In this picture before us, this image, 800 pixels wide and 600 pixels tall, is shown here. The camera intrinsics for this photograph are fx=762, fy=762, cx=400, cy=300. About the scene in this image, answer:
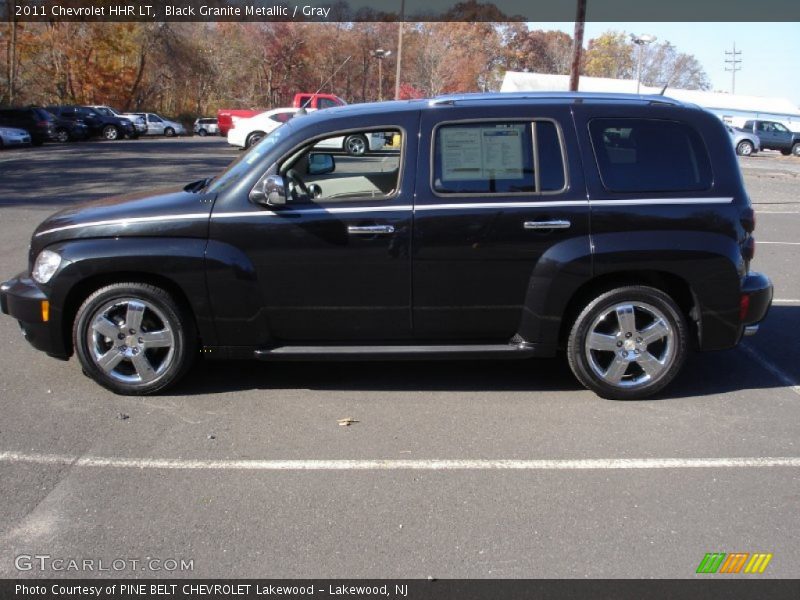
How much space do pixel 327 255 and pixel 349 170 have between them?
65cm

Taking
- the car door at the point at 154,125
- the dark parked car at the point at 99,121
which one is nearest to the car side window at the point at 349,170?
the dark parked car at the point at 99,121

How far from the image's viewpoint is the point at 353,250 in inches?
191

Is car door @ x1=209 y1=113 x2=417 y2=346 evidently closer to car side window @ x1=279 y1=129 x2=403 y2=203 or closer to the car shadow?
car side window @ x1=279 y1=129 x2=403 y2=203

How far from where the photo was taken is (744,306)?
5.06 m

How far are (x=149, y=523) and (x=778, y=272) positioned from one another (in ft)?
26.0

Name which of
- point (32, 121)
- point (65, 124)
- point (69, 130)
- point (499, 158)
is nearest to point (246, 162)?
point (499, 158)

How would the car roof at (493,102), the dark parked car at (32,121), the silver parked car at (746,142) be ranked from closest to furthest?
the car roof at (493,102) → the dark parked car at (32,121) → the silver parked car at (746,142)

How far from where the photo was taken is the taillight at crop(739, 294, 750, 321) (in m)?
5.04

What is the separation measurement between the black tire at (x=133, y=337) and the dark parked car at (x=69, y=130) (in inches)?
1299

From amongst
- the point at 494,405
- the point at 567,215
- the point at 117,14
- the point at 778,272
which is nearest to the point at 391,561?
the point at 494,405

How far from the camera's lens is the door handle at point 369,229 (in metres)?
4.82

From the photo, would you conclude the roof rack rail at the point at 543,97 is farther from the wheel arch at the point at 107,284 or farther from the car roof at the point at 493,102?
the wheel arch at the point at 107,284
